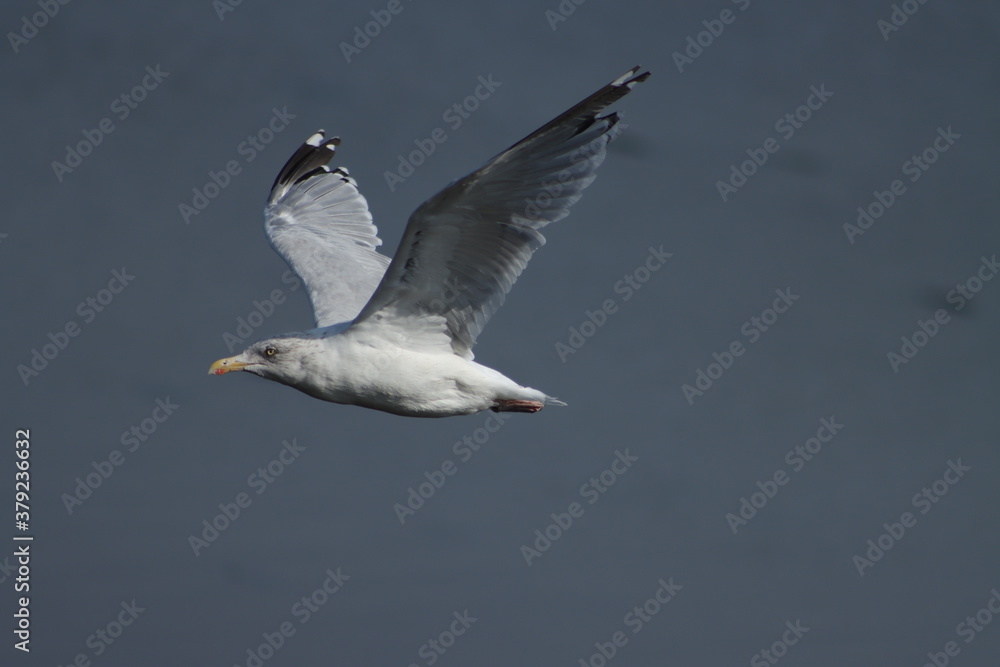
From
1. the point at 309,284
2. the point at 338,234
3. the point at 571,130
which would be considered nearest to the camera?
the point at 571,130

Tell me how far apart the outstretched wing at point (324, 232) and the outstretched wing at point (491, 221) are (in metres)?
0.69

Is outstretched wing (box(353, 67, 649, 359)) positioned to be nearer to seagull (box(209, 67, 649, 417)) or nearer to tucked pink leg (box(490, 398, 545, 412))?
seagull (box(209, 67, 649, 417))

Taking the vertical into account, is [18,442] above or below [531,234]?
below

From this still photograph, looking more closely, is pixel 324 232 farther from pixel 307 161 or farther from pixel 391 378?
pixel 391 378

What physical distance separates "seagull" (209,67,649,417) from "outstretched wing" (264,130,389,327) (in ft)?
0.90

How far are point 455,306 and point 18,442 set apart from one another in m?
3.04

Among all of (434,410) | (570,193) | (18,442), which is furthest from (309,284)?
(18,442)

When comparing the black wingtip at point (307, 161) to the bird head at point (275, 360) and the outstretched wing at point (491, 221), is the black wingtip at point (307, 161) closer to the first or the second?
the bird head at point (275, 360)

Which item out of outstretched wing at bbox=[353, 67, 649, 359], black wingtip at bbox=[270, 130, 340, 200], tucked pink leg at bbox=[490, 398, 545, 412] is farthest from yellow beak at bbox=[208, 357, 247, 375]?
black wingtip at bbox=[270, 130, 340, 200]

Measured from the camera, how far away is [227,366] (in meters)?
4.75

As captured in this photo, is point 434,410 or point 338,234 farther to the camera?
point 338,234

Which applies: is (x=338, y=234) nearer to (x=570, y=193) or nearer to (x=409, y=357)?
(x=409, y=357)

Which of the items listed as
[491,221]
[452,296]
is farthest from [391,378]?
[491,221]

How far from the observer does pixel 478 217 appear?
442 centimetres
